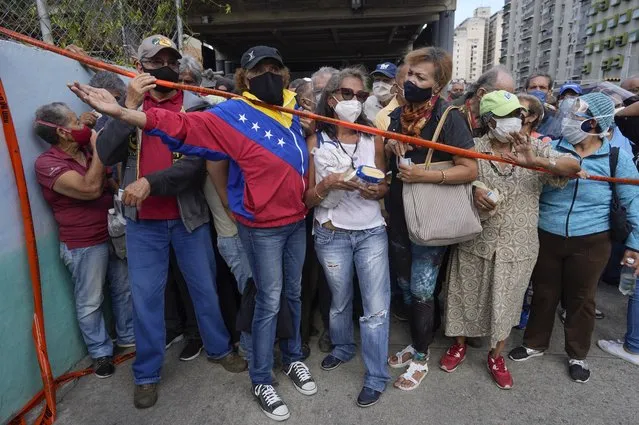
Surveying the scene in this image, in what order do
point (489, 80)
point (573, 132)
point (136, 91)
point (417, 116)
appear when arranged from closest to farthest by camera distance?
point (136, 91) < point (417, 116) < point (573, 132) < point (489, 80)

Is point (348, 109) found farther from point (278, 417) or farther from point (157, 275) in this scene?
point (278, 417)

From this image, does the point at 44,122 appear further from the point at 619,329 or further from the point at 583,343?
the point at 619,329

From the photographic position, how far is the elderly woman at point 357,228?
2.39 metres

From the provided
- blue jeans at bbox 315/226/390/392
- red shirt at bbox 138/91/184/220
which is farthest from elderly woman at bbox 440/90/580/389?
red shirt at bbox 138/91/184/220

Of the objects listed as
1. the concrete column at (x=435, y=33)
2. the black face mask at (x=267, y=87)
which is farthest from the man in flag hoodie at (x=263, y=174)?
the concrete column at (x=435, y=33)

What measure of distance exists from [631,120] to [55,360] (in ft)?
15.8

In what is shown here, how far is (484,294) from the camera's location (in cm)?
260

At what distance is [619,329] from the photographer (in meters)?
3.31

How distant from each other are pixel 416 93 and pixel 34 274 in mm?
2502

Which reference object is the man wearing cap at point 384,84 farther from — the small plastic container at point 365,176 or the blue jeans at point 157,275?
the blue jeans at point 157,275

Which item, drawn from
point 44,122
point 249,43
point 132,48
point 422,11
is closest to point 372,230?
point 44,122

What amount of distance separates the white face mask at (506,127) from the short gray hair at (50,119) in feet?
8.66

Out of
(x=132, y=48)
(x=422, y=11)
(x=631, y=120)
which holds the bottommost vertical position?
(x=631, y=120)

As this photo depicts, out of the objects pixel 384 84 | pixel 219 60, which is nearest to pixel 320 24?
pixel 219 60
